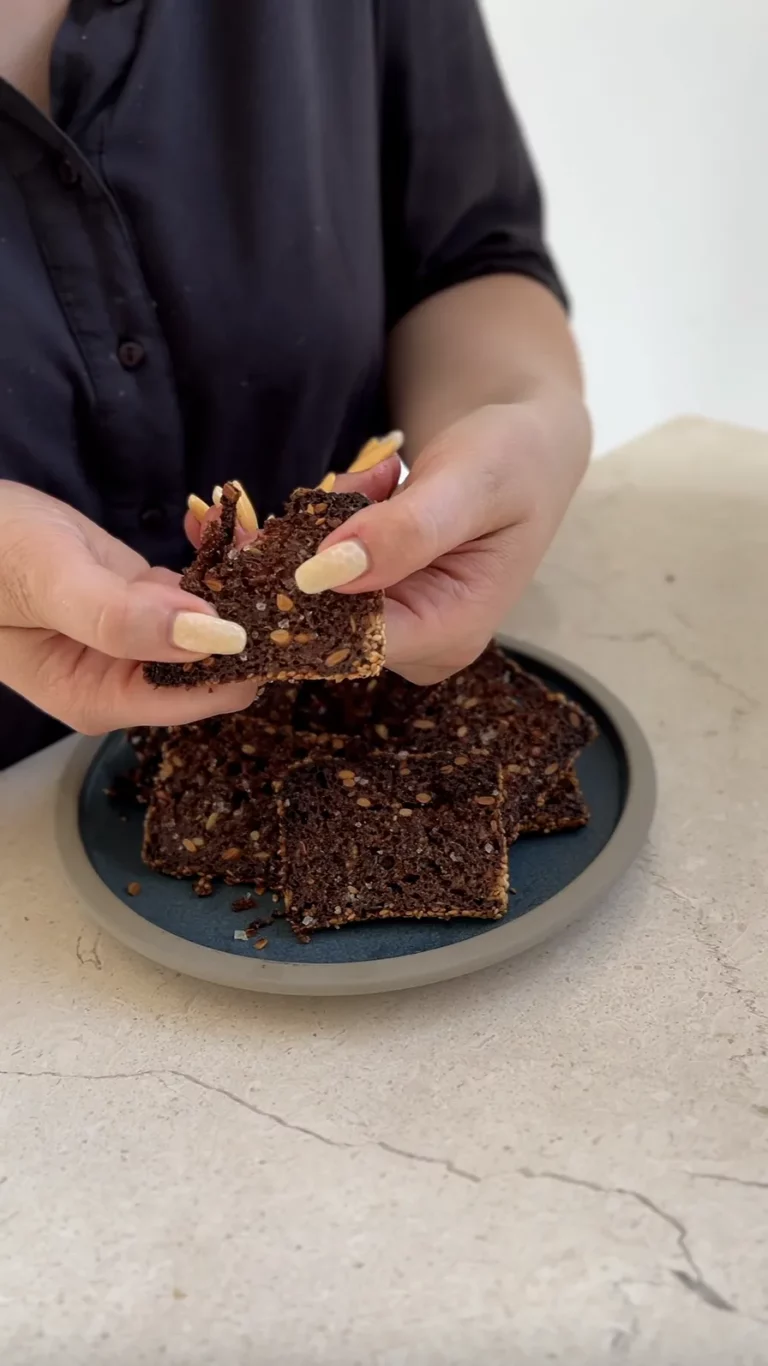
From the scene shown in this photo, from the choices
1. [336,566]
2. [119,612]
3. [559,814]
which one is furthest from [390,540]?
[559,814]

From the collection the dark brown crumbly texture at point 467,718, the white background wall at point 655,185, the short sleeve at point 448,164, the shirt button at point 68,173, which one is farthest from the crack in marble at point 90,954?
the white background wall at point 655,185

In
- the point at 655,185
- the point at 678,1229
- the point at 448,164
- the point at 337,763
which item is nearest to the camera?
the point at 678,1229

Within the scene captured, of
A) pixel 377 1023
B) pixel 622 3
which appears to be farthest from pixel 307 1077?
pixel 622 3

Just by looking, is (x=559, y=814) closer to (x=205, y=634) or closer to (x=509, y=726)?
(x=509, y=726)

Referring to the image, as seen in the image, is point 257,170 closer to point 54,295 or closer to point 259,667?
point 54,295

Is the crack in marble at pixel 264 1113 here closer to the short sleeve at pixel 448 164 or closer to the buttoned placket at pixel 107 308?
the buttoned placket at pixel 107 308

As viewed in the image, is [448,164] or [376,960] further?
[448,164]

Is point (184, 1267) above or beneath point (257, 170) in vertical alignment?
beneath
